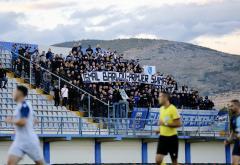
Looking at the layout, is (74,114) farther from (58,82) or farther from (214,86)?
(214,86)

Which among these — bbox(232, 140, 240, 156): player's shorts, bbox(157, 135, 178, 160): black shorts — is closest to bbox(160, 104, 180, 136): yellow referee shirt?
bbox(157, 135, 178, 160): black shorts

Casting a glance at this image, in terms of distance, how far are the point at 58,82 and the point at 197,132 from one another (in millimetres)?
7105

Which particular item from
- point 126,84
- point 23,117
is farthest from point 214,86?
point 23,117

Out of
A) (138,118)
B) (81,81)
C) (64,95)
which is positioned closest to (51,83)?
(64,95)

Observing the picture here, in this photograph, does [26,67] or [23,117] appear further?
[26,67]

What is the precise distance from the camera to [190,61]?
132m

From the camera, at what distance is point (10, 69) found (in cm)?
3588

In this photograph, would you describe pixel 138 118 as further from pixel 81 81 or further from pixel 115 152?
pixel 81 81

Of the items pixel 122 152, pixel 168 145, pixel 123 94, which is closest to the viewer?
pixel 168 145

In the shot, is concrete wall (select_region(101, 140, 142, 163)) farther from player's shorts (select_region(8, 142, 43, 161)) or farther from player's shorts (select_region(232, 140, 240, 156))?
player's shorts (select_region(8, 142, 43, 161))

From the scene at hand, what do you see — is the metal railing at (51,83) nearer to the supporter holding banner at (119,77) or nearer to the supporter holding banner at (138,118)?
the supporter holding banner at (138,118)

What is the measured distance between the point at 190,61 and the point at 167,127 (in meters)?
116

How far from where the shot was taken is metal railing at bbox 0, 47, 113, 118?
34312 millimetres

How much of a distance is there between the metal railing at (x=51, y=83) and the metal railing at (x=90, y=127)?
1464mm
